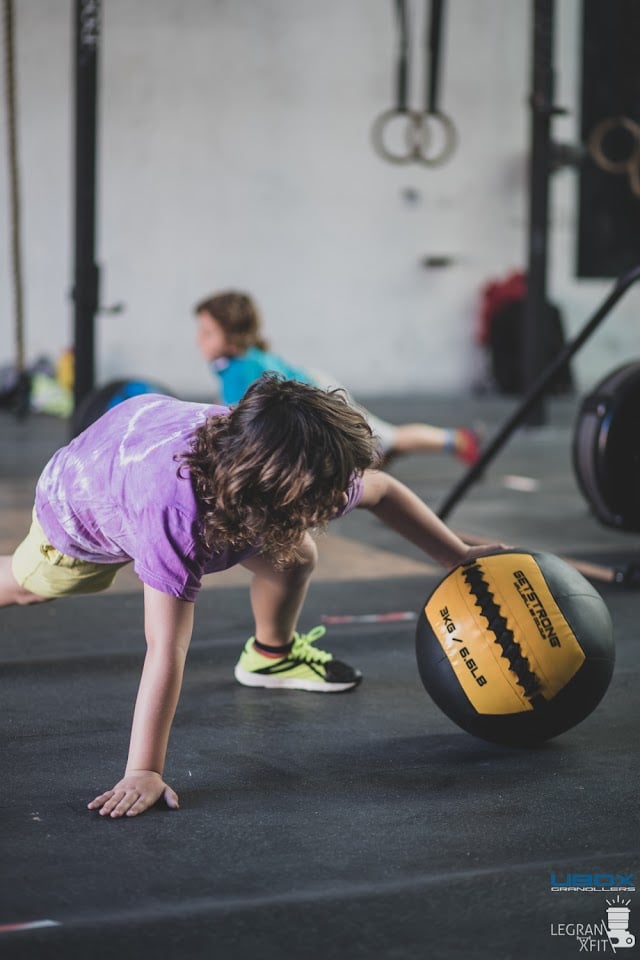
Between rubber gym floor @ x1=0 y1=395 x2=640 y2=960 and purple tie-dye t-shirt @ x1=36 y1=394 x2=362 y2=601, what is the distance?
0.39m

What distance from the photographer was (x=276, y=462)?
1.87 metres

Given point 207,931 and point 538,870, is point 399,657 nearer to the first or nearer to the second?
point 538,870

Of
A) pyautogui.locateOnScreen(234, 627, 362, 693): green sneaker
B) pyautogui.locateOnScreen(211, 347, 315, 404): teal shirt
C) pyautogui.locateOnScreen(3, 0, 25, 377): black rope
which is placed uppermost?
pyautogui.locateOnScreen(3, 0, 25, 377): black rope

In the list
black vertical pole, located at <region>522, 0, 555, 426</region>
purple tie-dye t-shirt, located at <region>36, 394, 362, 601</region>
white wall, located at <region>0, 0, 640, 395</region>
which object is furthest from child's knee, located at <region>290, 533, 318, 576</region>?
white wall, located at <region>0, 0, 640, 395</region>

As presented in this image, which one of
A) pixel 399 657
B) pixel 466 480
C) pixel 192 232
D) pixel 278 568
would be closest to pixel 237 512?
pixel 278 568

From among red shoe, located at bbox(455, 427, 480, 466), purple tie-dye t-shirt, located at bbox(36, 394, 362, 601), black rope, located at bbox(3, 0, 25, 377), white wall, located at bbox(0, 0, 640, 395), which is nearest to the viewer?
purple tie-dye t-shirt, located at bbox(36, 394, 362, 601)

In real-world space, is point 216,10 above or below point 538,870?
above

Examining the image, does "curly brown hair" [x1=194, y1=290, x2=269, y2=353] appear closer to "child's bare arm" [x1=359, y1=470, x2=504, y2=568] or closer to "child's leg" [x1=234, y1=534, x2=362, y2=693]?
"child's leg" [x1=234, y1=534, x2=362, y2=693]

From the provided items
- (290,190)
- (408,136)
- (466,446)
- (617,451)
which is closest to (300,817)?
(617,451)

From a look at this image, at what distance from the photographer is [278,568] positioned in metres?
2.48

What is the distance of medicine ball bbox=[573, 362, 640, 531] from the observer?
154 inches

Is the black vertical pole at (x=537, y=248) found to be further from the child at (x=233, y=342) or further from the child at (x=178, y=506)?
the child at (x=178, y=506)

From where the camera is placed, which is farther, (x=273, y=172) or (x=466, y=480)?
(x=273, y=172)

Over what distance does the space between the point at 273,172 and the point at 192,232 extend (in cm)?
83
